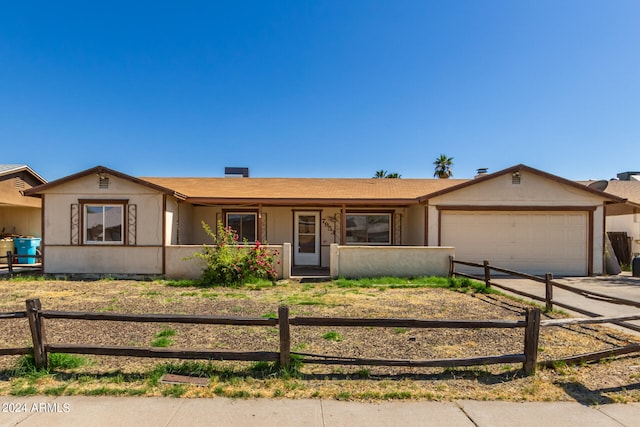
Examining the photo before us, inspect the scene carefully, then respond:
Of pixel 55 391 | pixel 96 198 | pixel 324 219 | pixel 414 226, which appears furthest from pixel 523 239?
pixel 96 198

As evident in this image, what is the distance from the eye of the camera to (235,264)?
10.8 m

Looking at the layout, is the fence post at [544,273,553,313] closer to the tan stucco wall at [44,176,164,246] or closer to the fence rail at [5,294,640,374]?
the fence rail at [5,294,640,374]

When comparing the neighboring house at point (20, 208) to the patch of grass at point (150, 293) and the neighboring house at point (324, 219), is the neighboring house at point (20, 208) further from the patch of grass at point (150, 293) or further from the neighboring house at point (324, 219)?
the patch of grass at point (150, 293)

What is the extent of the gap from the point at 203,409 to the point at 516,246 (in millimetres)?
12702

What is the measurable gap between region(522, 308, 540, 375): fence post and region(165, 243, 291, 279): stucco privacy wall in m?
8.20

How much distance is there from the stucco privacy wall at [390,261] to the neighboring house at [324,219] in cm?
111

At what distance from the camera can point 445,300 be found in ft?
27.6

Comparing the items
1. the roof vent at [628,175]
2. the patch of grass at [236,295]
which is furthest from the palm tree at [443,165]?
the patch of grass at [236,295]

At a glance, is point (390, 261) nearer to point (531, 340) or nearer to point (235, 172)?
point (531, 340)

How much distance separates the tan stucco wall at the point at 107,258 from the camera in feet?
38.8

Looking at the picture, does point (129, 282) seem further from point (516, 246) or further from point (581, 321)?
point (516, 246)

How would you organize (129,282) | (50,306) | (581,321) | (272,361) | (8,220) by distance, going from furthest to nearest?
(8,220), (129,282), (50,306), (581,321), (272,361)

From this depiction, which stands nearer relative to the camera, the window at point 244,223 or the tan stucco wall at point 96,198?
the tan stucco wall at point 96,198

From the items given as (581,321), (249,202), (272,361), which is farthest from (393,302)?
(249,202)
